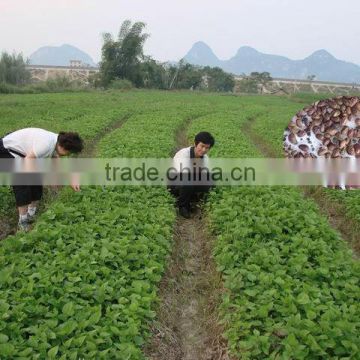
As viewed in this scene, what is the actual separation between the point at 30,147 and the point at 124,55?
171ft

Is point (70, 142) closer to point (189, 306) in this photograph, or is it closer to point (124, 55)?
point (189, 306)

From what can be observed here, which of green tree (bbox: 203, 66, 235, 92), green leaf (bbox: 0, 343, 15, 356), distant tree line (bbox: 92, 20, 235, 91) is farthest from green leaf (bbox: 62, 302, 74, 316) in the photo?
green tree (bbox: 203, 66, 235, 92)

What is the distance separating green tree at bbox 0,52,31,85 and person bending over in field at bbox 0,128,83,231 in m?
48.5

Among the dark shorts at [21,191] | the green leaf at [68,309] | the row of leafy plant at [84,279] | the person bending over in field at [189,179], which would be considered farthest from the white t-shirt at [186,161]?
the green leaf at [68,309]

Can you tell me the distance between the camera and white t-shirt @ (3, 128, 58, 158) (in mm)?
5938

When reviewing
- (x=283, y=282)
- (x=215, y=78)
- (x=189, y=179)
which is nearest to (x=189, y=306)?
(x=283, y=282)

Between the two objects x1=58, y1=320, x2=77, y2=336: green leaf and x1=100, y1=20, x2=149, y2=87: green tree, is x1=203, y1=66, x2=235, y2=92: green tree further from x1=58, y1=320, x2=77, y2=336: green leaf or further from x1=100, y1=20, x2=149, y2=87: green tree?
x1=58, y1=320, x2=77, y2=336: green leaf

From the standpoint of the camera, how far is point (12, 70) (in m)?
51.0

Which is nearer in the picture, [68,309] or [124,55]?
[68,309]

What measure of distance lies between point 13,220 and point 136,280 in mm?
3418

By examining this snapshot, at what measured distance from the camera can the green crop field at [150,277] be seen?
11.5 feet

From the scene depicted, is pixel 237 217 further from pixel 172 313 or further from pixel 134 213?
pixel 172 313

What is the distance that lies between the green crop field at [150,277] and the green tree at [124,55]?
49835mm

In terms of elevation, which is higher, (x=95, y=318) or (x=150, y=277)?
(x=150, y=277)
